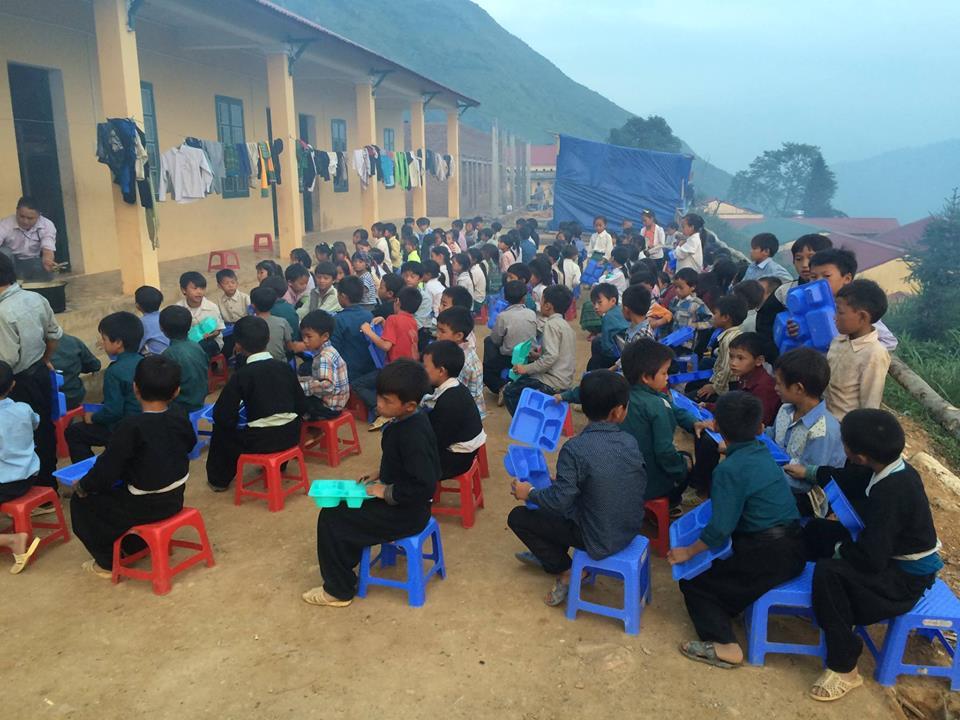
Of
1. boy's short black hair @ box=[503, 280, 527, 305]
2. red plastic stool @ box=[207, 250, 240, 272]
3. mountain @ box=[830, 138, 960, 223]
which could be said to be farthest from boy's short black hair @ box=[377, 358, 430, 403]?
mountain @ box=[830, 138, 960, 223]

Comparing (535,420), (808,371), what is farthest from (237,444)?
(808,371)

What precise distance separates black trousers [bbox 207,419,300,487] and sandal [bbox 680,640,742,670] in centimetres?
260

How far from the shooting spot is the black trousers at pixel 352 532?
3242 mm

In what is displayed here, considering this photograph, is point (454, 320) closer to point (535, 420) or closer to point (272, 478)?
point (535, 420)

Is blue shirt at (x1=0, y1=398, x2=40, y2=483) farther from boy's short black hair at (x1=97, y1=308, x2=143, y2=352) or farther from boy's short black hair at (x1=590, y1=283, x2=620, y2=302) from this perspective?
boy's short black hair at (x1=590, y1=283, x2=620, y2=302)

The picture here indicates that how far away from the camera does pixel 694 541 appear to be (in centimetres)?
306

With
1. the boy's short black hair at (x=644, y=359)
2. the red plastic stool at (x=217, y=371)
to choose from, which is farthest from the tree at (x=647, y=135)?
the boy's short black hair at (x=644, y=359)

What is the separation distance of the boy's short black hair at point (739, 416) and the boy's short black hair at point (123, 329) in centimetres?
343

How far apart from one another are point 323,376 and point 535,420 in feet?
5.38

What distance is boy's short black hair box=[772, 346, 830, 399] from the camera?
324 cm

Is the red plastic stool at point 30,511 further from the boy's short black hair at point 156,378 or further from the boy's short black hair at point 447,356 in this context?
the boy's short black hair at point 447,356

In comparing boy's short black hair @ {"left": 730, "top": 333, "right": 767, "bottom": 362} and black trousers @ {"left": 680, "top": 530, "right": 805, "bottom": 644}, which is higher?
boy's short black hair @ {"left": 730, "top": 333, "right": 767, "bottom": 362}

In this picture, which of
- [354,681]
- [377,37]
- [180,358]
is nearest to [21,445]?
[180,358]

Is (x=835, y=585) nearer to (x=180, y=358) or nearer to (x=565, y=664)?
(x=565, y=664)
